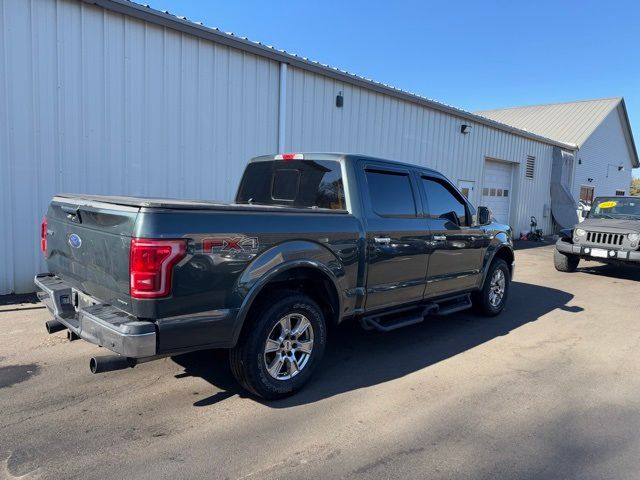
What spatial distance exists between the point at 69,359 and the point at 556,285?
27.8 feet

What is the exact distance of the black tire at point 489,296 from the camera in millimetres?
6270

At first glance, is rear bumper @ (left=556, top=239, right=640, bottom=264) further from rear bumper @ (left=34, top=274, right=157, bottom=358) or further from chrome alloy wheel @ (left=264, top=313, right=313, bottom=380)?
rear bumper @ (left=34, top=274, right=157, bottom=358)

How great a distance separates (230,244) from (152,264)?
21.1 inches

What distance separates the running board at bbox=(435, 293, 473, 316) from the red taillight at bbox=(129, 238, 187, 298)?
3.28 metres

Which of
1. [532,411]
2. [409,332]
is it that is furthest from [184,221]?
[409,332]

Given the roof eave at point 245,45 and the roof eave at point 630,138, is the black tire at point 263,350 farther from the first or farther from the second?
the roof eave at point 630,138

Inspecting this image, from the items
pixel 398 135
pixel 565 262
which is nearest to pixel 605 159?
pixel 565 262

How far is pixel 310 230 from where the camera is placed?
3762 millimetres

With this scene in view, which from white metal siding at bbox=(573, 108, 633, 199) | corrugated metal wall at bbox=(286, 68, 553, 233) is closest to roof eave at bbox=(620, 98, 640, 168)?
white metal siding at bbox=(573, 108, 633, 199)

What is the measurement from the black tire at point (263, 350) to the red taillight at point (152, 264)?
771 mm

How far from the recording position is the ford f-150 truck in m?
2.99

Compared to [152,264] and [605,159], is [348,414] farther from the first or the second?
[605,159]

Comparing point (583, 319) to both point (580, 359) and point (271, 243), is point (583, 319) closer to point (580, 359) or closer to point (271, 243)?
point (580, 359)

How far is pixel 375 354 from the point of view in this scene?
4.83 meters
